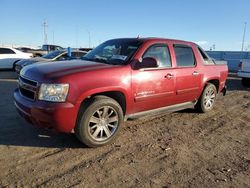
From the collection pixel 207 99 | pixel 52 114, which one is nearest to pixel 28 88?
pixel 52 114

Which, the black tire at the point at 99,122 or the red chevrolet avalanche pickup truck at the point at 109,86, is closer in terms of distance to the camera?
the red chevrolet avalanche pickup truck at the point at 109,86

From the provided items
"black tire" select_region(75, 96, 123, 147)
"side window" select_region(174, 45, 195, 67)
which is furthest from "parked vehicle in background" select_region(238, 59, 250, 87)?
"black tire" select_region(75, 96, 123, 147)

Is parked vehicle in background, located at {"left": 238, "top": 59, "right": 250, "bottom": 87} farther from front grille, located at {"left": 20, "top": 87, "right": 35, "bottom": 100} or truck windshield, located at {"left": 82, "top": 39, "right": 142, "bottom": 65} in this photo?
front grille, located at {"left": 20, "top": 87, "right": 35, "bottom": 100}

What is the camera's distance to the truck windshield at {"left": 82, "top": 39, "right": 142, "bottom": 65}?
4.95 metres

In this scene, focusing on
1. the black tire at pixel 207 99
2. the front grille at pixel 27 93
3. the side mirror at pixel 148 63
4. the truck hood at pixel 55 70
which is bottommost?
the black tire at pixel 207 99

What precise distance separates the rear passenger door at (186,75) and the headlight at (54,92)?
8.60ft

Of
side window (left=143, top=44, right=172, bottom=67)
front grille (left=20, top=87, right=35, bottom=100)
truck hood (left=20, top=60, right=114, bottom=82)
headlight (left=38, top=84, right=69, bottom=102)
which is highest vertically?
side window (left=143, top=44, right=172, bottom=67)

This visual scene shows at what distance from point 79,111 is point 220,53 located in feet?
75.6

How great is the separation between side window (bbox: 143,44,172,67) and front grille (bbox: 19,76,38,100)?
2.17m

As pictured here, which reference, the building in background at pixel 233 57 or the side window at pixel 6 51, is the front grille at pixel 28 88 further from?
the building in background at pixel 233 57

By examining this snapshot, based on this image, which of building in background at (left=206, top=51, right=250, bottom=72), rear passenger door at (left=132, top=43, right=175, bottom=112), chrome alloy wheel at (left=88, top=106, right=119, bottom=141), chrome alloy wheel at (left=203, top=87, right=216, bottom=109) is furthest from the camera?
building in background at (left=206, top=51, right=250, bottom=72)

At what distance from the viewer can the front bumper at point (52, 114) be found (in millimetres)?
3895

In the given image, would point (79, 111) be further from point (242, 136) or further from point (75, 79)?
point (242, 136)

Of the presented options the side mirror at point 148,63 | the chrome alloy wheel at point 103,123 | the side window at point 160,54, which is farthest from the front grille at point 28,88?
the side window at point 160,54
